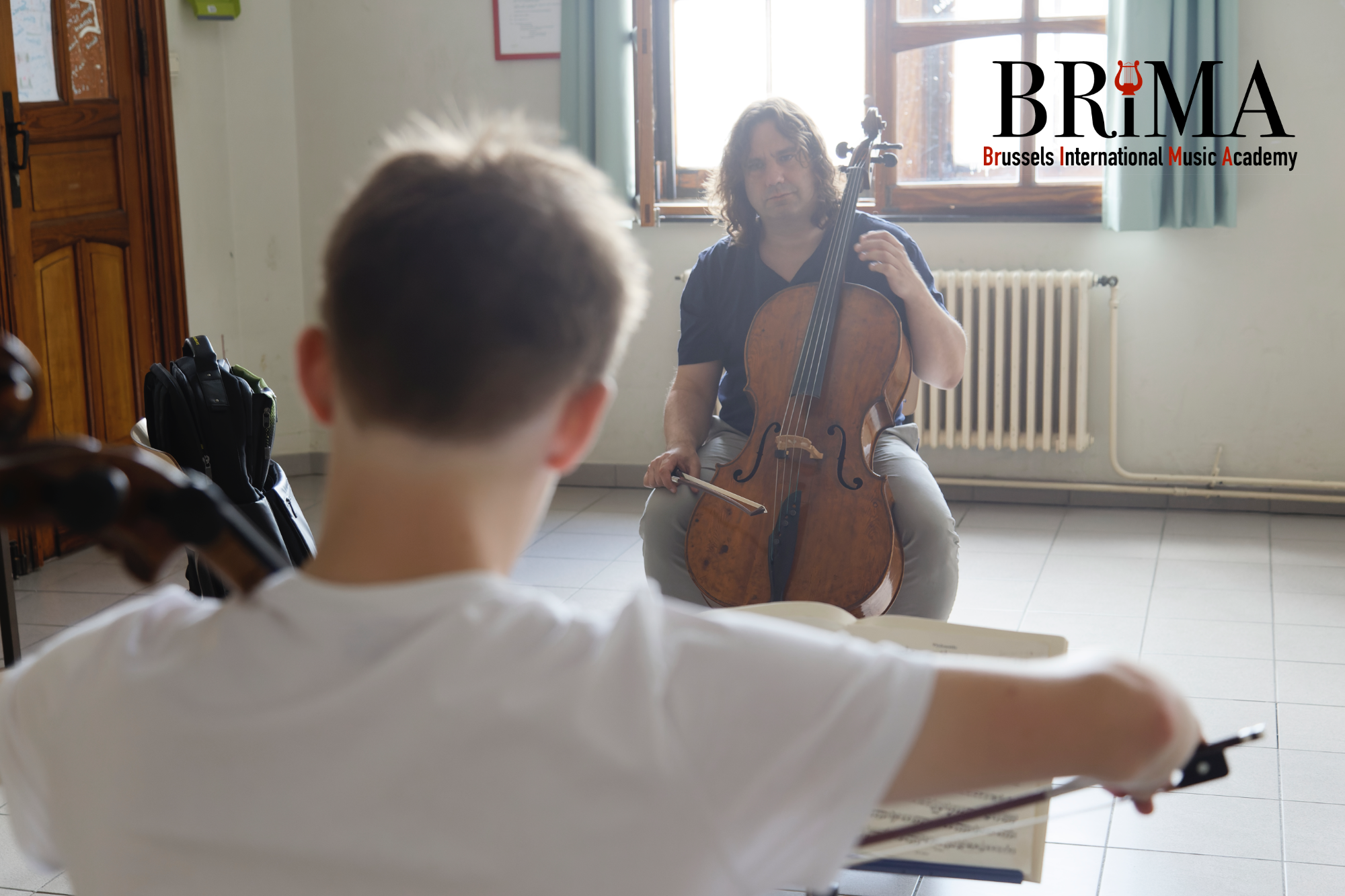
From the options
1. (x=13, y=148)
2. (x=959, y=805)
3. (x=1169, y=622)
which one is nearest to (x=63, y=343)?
(x=13, y=148)

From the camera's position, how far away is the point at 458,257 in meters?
0.56

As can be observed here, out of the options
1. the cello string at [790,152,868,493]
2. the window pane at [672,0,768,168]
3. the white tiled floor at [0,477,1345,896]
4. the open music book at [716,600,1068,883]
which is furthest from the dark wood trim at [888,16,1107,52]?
the open music book at [716,600,1068,883]

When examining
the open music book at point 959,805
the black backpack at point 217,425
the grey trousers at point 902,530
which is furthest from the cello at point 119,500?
the grey trousers at point 902,530

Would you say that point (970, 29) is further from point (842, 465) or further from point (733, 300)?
point (842, 465)

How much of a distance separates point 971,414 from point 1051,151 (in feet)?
2.87

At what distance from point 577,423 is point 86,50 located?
12.3 feet

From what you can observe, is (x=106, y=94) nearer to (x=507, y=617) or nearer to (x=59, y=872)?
(x=59, y=872)

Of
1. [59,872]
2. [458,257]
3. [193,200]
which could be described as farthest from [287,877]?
[193,200]

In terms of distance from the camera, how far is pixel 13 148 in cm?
340

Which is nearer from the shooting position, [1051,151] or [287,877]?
[287,877]

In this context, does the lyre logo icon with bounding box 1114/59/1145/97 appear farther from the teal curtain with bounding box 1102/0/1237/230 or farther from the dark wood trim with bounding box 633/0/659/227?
the dark wood trim with bounding box 633/0/659/227

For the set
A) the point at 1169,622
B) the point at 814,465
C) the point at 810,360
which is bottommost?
the point at 1169,622

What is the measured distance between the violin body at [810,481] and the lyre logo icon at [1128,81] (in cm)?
202

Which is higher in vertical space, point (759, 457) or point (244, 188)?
point (244, 188)
